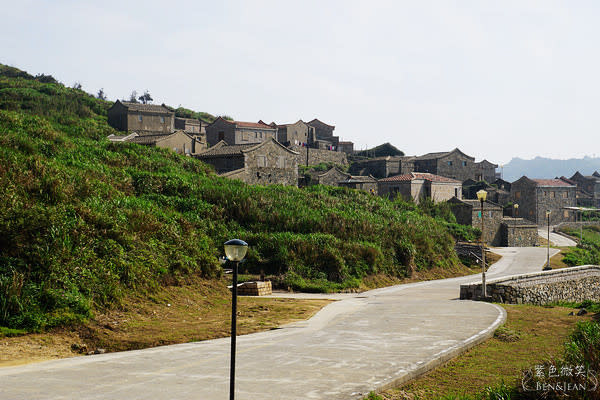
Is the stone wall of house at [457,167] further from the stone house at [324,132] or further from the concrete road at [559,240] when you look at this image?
the stone house at [324,132]

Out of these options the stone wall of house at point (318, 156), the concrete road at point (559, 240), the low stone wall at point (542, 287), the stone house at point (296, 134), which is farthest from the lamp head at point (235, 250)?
the stone house at point (296, 134)

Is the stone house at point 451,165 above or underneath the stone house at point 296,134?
underneath

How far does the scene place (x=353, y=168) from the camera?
79125mm

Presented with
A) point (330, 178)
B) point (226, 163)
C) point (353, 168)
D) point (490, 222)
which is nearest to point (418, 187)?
point (490, 222)

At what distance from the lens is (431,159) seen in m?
78.8

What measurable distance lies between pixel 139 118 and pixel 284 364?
62.2 metres

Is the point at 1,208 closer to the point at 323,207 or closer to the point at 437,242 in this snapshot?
the point at 323,207

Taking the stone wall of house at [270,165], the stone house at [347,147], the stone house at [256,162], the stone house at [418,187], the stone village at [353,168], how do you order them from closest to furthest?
1. the stone house at [256,162]
2. the stone wall of house at [270,165]
3. the stone village at [353,168]
4. the stone house at [418,187]
5. the stone house at [347,147]

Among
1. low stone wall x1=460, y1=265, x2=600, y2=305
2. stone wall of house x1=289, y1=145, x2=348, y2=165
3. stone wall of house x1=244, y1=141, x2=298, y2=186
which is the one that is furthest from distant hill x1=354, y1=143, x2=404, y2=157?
low stone wall x1=460, y1=265, x2=600, y2=305

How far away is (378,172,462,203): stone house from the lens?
6166cm

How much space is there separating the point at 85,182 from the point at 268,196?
13488 mm

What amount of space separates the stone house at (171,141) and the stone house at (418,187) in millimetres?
24212

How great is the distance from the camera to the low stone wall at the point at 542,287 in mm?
21969

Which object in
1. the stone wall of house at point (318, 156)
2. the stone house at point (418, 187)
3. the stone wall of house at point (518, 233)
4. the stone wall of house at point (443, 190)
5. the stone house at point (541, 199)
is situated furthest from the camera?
the stone wall of house at point (318, 156)
